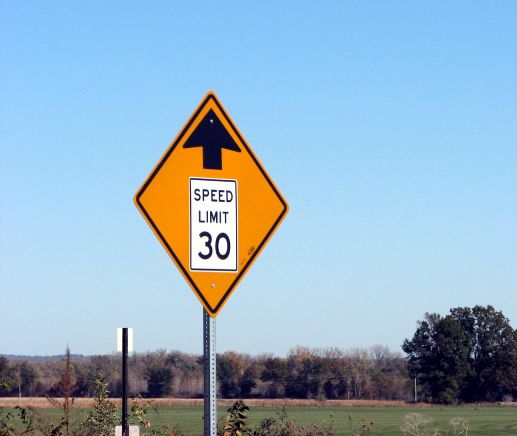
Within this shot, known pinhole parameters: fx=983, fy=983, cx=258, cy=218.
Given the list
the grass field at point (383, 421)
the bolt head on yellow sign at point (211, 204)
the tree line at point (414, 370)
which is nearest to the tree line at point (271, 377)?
the tree line at point (414, 370)

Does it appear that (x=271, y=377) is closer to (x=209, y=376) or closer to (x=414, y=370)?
(x=414, y=370)

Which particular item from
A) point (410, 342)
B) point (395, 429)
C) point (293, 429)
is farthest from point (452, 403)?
point (293, 429)

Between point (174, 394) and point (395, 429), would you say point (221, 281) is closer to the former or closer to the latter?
point (395, 429)

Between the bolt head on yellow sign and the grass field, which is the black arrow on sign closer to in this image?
the bolt head on yellow sign

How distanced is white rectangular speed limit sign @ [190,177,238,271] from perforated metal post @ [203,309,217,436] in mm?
316

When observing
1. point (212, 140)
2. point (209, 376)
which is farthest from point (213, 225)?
point (209, 376)

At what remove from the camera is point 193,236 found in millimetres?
6012

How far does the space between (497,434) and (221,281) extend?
199 feet

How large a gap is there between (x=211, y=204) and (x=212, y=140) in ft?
1.32

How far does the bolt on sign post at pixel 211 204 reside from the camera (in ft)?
19.6

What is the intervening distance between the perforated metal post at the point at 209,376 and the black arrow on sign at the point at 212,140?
0.94 m

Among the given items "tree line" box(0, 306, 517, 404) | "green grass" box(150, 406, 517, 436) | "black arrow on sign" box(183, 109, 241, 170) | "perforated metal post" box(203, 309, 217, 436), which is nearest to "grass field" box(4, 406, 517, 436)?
"green grass" box(150, 406, 517, 436)

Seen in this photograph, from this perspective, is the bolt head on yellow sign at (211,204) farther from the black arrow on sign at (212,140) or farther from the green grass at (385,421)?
the green grass at (385,421)

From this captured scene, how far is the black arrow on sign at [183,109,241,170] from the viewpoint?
6113mm
